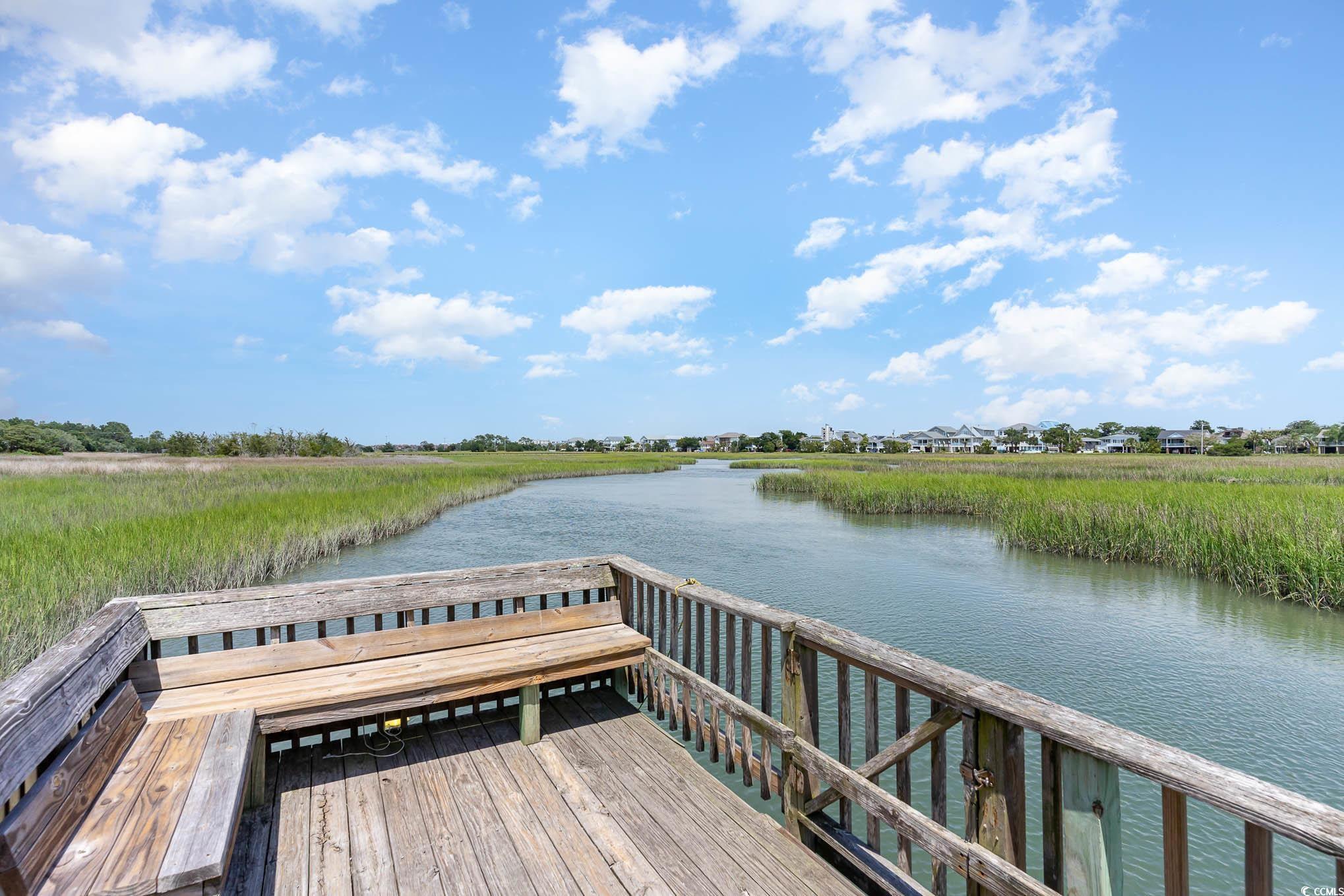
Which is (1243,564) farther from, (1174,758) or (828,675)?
(1174,758)

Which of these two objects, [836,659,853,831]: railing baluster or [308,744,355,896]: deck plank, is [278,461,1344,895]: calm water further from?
[308,744,355,896]: deck plank

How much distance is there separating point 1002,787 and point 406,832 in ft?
7.62

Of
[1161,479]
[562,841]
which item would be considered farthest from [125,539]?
[1161,479]

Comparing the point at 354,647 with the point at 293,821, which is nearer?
the point at 293,821

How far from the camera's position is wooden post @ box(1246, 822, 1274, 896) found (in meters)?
1.25

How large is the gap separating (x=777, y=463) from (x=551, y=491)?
115 feet

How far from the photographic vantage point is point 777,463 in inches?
2371

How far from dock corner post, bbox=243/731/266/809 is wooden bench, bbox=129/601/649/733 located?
0.14 meters

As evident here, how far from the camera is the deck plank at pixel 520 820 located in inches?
91.2

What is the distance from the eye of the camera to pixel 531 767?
317 cm

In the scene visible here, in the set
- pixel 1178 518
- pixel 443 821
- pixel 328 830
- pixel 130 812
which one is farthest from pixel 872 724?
pixel 1178 518

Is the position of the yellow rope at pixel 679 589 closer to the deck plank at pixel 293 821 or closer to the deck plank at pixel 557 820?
the deck plank at pixel 557 820

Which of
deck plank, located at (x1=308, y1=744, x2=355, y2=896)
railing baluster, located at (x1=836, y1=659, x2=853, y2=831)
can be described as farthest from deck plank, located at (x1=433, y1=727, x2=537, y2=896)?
railing baluster, located at (x1=836, y1=659, x2=853, y2=831)

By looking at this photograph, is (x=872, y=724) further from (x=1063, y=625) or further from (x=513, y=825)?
(x=1063, y=625)
